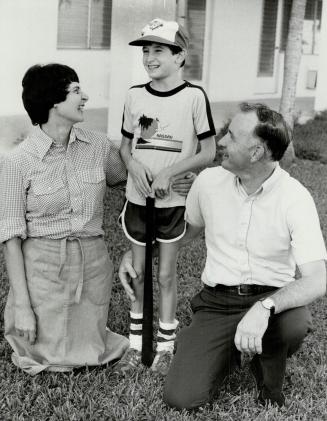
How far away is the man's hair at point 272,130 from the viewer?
11.5 ft

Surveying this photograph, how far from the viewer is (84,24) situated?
9.88 metres

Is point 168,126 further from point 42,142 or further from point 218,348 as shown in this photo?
point 218,348

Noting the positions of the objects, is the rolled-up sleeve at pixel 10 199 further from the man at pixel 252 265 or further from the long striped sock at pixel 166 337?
the long striped sock at pixel 166 337

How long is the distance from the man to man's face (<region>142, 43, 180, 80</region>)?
1.79 feet

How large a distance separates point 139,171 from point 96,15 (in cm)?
658

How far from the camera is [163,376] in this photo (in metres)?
3.93

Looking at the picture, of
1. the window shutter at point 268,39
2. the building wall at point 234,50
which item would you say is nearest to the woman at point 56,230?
the building wall at point 234,50

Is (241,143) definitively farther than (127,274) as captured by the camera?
No

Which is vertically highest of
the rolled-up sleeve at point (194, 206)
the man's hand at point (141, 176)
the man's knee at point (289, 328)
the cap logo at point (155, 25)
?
the cap logo at point (155, 25)

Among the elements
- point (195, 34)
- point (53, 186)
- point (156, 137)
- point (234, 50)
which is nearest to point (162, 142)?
point (156, 137)

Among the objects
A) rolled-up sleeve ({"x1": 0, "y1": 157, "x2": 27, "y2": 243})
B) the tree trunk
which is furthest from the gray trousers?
the tree trunk

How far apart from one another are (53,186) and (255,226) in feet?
3.25

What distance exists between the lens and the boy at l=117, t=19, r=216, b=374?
3914 millimetres

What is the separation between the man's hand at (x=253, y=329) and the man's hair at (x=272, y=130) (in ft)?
2.39
